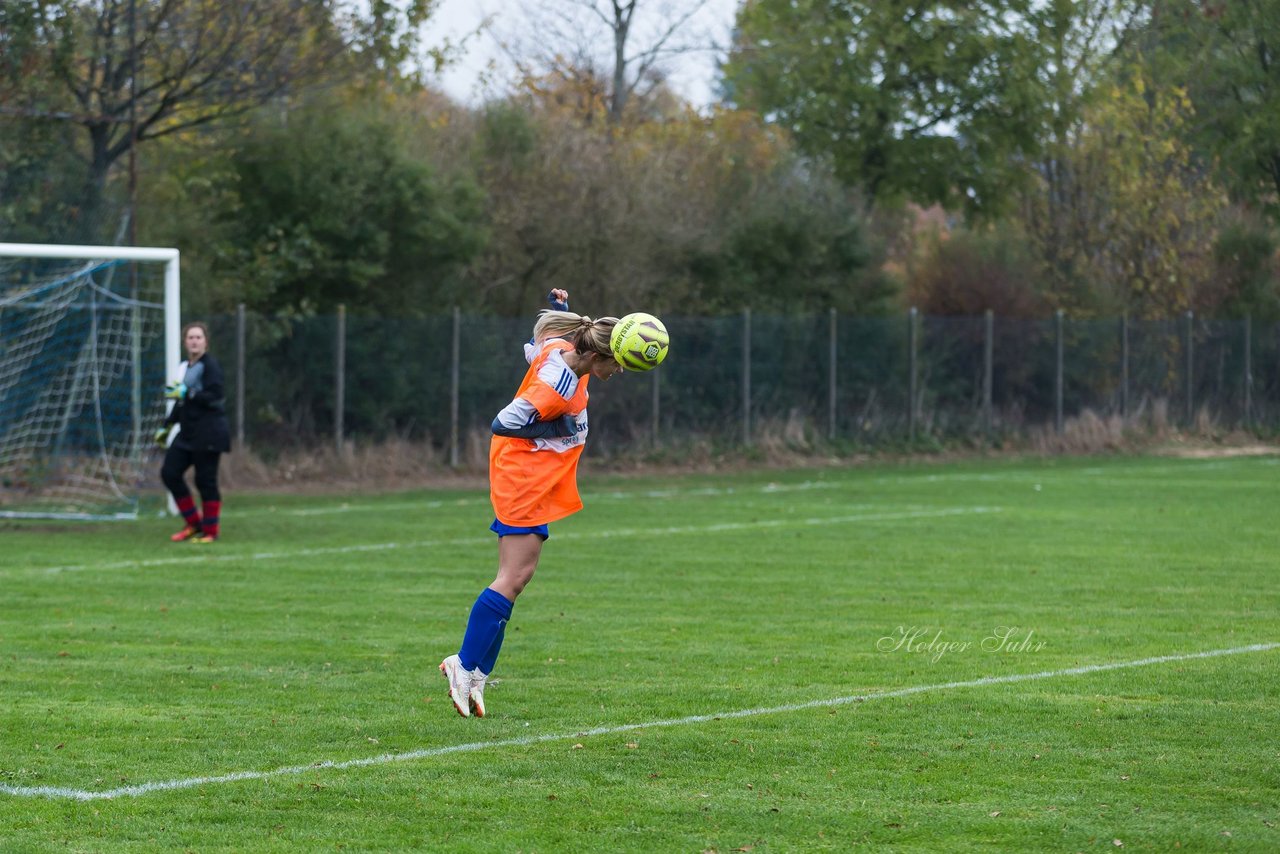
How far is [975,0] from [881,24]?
6.64 feet

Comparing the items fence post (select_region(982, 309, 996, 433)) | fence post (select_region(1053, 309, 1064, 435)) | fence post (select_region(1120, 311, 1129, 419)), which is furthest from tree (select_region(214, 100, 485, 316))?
fence post (select_region(1120, 311, 1129, 419))

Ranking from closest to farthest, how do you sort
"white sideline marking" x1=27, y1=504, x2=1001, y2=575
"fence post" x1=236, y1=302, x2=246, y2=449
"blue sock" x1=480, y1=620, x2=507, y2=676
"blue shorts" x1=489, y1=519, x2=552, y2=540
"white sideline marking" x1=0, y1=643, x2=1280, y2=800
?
1. "white sideline marking" x1=0, y1=643, x2=1280, y2=800
2. "blue sock" x1=480, y1=620, x2=507, y2=676
3. "blue shorts" x1=489, y1=519, x2=552, y2=540
4. "white sideline marking" x1=27, y1=504, x2=1001, y2=575
5. "fence post" x1=236, y1=302, x2=246, y2=449

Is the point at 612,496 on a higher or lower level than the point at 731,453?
lower

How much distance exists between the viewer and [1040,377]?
31.3 meters

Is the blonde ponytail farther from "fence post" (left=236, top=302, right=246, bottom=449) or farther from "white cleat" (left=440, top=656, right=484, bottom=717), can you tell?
"fence post" (left=236, top=302, right=246, bottom=449)

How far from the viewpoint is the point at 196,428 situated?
15.2 meters

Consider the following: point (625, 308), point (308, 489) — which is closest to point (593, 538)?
point (308, 489)

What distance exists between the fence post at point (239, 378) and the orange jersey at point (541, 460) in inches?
588

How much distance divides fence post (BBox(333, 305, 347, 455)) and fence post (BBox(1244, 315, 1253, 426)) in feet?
63.4

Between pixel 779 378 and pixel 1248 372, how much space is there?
1194 cm

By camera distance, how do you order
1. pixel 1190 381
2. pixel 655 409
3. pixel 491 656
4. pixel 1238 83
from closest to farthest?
pixel 491 656, pixel 655 409, pixel 1238 83, pixel 1190 381

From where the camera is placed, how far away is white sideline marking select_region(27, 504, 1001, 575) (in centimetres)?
1380

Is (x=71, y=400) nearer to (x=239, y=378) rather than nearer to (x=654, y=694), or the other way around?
(x=239, y=378)

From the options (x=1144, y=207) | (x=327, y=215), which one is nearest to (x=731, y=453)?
(x=327, y=215)
